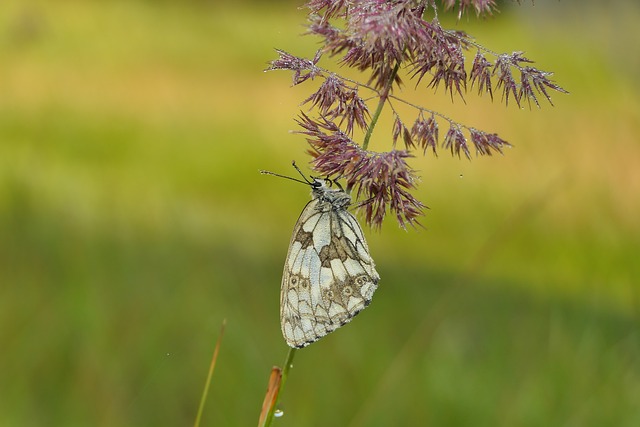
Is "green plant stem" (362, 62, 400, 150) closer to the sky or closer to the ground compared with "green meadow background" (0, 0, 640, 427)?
closer to the ground

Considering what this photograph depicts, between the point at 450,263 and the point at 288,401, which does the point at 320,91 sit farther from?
the point at 450,263

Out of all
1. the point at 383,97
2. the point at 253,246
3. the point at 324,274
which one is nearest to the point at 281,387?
the point at 324,274

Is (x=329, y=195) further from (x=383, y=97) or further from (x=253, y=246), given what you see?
(x=253, y=246)

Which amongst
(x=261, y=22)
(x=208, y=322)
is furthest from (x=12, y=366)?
(x=261, y=22)

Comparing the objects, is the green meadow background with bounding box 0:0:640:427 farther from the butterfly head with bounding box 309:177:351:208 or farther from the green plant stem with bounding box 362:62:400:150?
the butterfly head with bounding box 309:177:351:208

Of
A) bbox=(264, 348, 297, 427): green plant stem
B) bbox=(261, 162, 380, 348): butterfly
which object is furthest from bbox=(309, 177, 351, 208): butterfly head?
bbox=(264, 348, 297, 427): green plant stem

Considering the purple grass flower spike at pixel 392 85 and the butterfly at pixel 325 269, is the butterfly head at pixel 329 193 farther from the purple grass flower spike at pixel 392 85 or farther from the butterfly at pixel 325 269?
the purple grass flower spike at pixel 392 85
